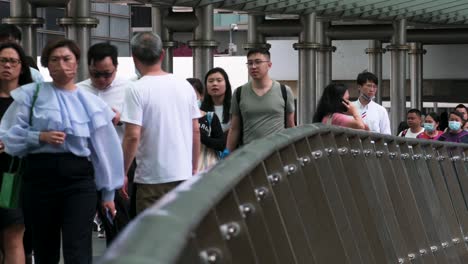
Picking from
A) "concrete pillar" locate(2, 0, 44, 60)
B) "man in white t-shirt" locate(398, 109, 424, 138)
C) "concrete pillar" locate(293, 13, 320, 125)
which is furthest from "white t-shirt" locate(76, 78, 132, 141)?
"concrete pillar" locate(293, 13, 320, 125)

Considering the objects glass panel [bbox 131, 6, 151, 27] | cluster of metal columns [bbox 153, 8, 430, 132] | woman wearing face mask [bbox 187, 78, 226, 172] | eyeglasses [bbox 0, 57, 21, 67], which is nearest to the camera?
eyeglasses [bbox 0, 57, 21, 67]

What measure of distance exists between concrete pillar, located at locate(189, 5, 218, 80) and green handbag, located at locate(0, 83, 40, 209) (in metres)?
21.9

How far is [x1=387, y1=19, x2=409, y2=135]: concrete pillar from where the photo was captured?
38.3 meters

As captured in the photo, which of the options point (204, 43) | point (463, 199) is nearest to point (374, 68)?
point (204, 43)

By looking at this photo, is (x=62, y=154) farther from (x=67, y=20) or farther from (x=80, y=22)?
(x=67, y=20)

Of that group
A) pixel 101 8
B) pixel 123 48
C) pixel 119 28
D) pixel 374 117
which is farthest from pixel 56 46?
pixel 123 48

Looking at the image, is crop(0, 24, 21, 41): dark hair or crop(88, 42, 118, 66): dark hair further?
crop(0, 24, 21, 41): dark hair

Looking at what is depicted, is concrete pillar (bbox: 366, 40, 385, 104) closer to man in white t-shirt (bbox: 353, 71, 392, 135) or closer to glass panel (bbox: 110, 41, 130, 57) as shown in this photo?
glass panel (bbox: 110, 41, 130, 57)

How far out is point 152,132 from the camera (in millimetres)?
8469

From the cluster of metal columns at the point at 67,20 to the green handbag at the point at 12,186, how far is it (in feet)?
49.9

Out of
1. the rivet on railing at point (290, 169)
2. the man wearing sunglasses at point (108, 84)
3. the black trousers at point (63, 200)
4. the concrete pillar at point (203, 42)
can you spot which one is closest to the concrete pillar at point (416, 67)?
the concrete pillar at point (203, 42)

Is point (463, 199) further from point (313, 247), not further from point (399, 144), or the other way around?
point (313, 247)

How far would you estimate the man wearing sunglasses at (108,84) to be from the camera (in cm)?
915

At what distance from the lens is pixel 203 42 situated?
30297 millimetres
